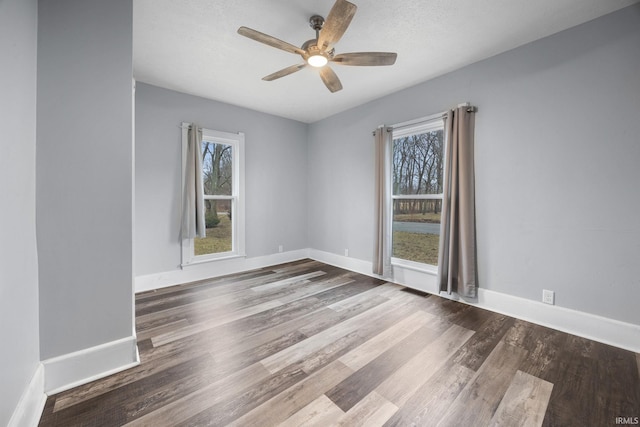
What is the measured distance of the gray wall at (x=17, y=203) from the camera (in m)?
1.09

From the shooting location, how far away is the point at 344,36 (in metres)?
2.29

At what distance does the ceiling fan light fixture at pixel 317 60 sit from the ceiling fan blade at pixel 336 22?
0.27 feet

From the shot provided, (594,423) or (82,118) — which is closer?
(594,423)

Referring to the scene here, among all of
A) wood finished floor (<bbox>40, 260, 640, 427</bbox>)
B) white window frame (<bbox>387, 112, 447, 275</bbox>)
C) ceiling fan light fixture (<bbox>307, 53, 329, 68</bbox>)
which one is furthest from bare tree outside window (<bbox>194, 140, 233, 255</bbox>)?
white window frame (<bbox>387, 112, 447, 275</bbox>)

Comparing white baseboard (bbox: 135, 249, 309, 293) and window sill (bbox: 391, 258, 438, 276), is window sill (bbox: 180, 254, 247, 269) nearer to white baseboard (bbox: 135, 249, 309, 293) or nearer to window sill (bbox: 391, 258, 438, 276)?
white baseboard (bbox: 135, 249, 309, 293)

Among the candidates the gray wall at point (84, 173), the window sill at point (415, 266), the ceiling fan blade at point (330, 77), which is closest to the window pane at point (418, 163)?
the window sill at point (415, 266)

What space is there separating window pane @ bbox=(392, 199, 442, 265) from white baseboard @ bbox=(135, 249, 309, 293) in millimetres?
2017

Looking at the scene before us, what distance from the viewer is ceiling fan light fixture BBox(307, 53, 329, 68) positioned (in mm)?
2071

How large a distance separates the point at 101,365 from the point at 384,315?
90.1 inches

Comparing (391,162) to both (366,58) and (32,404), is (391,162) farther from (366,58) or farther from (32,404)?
(32,404)

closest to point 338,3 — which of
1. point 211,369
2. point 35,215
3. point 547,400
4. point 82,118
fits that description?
point 82,118

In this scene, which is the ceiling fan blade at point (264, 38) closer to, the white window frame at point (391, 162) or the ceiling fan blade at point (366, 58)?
the ceiling fan blade at point (366, 58)

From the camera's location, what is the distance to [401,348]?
200cm

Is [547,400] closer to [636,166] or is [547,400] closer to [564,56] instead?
[636,166]
